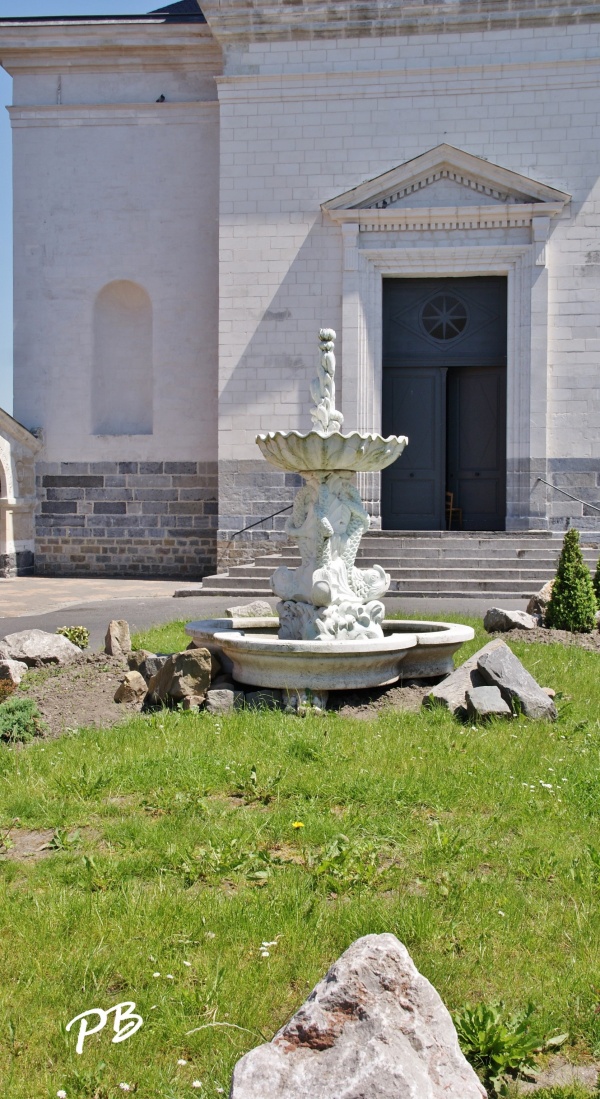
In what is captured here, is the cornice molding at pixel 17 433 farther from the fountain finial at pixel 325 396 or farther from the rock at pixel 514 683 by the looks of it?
the rock at pixel 514 683

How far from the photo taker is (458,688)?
254 inches

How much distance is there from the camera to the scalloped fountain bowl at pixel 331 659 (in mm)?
6363

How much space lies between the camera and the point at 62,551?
1925 centimetres

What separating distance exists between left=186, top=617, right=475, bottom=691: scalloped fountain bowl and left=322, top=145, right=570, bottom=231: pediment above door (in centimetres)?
1133

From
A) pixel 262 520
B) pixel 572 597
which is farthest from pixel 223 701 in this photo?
pixel 262 520

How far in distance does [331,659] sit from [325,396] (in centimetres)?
215

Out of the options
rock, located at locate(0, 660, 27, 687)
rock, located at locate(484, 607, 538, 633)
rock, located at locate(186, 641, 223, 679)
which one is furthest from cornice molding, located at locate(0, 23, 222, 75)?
rock, located at locate(186, 641, 223, 679)

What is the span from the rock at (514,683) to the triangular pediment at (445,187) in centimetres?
1206

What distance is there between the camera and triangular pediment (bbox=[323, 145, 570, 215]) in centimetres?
1653

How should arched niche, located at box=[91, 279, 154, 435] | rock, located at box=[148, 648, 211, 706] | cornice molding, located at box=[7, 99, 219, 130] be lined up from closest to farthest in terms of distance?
rock, located at box=[148, 648, 211, 706] < cornice molding, located at box=[7, 99, 219, 130] < arched niche, located at box=[91, 279, 154, 435]

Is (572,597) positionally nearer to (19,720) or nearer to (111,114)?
(19,720)

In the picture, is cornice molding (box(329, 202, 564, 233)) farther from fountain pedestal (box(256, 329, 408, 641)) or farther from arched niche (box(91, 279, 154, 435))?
fountain pedestal (box(256, 329, 408, 641))

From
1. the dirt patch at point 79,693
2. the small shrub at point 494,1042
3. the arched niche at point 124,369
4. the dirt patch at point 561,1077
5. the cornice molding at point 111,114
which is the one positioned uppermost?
the cornice molding at point 111,114

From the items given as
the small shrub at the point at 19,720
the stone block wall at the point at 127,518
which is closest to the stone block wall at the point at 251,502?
the stone block wall at the point at 127,518
